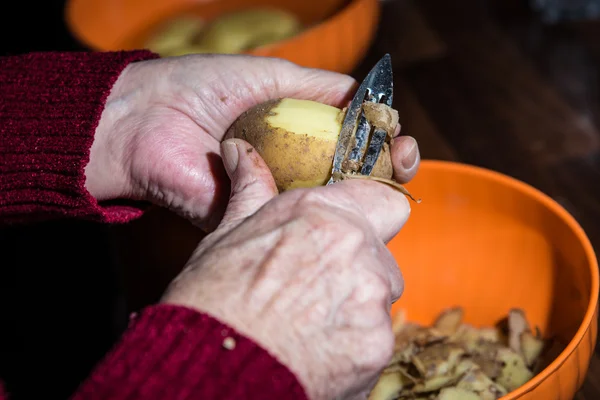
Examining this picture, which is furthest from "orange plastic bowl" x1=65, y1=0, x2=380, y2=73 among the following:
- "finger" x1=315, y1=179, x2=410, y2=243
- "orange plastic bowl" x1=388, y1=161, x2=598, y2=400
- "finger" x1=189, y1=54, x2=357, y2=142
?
"finger" x1=315, y1=179, x2=410, y2=243

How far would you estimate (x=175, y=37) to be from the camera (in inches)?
59.7

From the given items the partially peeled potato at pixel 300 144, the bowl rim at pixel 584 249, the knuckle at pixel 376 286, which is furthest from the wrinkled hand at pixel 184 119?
the knuckle at pixel 376 286

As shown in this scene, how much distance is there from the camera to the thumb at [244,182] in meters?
0.67

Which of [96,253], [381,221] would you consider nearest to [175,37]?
[96,253]

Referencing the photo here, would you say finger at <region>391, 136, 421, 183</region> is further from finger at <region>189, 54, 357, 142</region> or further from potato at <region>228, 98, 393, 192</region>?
finger at <region>189, 54, 357, 142</region>

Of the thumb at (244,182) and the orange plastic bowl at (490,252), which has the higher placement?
the thumb at (244,182)

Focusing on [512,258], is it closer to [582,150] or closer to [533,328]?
[533,328]

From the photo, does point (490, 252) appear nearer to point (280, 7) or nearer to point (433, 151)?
point (433, 151)

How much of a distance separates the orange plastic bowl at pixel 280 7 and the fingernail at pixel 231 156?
481 mm

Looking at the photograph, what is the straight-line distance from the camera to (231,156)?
75cm

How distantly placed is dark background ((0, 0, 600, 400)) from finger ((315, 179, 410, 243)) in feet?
1.33

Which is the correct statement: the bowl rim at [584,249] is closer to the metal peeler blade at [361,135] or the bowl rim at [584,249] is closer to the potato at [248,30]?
the metal peeler blade at [361,135]

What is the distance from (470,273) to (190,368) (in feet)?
1.96

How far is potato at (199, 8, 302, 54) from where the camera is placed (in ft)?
4.69
